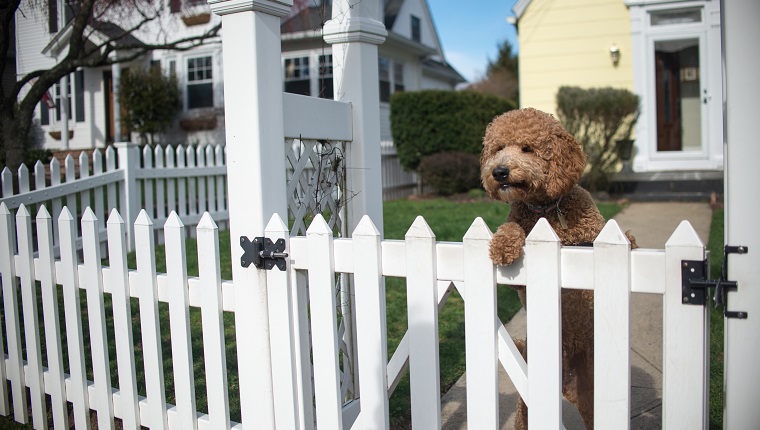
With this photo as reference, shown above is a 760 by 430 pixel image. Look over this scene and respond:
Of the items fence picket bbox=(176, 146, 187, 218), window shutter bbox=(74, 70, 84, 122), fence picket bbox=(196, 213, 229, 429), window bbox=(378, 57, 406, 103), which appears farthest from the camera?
window bbox=(378, 57, 406, 103)

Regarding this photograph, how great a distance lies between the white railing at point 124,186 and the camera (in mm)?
6137

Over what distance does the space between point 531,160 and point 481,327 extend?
0.55m

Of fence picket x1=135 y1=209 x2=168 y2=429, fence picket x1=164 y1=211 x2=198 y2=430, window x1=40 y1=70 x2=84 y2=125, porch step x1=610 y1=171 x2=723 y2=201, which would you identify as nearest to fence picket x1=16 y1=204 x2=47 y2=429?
fence picket x1=135 y1=209 x2=168 y2=429

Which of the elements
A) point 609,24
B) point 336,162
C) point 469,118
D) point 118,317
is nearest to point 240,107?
point 336,162

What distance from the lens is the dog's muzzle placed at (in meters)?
1.97

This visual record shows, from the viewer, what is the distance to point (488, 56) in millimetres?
42531

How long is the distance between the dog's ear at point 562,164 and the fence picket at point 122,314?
1.85 metres

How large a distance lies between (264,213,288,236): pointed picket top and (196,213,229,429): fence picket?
288mm

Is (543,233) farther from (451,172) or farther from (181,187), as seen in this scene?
(451,172)

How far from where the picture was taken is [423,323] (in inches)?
78.7

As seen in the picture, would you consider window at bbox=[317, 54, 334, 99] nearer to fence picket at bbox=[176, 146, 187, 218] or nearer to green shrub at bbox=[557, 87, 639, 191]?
fence picket at bbox=[176, 146, 187, 218]

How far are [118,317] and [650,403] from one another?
2567mm

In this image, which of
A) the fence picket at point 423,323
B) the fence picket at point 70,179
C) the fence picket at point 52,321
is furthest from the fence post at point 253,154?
the fence picket at point 70,179

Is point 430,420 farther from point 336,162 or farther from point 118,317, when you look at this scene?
point 118,317
